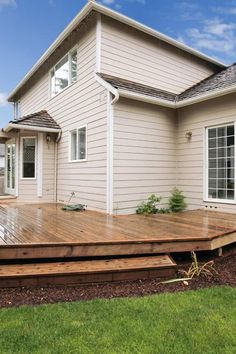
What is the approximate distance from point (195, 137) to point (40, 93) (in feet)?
22.9

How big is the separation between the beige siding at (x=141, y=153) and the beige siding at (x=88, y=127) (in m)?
0.40

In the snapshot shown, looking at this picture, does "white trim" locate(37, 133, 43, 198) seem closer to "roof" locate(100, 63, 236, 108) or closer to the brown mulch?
"roof" locate(100, 63, 236, 108)

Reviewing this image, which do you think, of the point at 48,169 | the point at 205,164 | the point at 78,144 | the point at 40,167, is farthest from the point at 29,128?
the point at 205,164

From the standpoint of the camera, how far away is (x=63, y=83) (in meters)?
10.2

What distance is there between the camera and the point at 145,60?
28.8 ft

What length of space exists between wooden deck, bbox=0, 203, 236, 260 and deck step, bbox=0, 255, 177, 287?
0.44 ft

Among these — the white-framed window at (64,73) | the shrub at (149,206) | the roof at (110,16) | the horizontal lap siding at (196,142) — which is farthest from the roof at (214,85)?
the white-framed window at (64,73)

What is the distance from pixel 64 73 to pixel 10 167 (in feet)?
14.0

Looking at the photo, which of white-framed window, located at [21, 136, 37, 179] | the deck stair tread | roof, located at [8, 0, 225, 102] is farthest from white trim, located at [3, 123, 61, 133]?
the deck stair tread

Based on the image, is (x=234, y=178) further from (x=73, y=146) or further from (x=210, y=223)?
(x=73, y=146)

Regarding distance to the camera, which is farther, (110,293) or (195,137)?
(195,137)

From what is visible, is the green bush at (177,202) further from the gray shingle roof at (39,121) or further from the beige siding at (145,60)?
the gray shingle roof at (39,121)

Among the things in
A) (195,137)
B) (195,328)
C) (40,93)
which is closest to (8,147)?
(40,93)

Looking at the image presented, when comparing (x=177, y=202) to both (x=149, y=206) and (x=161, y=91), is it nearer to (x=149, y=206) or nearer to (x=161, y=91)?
(x=149, y=206)
